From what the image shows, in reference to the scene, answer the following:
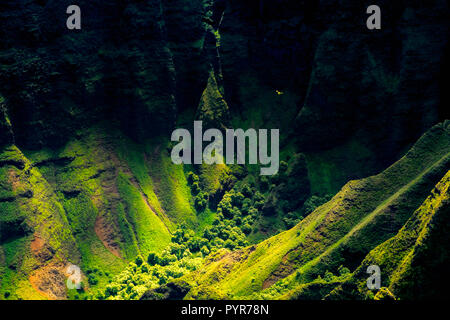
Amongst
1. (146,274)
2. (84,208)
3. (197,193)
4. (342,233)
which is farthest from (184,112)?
(342,233)

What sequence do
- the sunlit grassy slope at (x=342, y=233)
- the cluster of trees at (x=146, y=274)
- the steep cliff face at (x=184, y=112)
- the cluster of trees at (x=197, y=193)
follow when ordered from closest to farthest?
the sunlit grassy slope at (x=342, y=233)
the cluster of trees at (x=146, y=274)
the steep cliff face at (x=184, y=112)
the cluster of trees at (x=197, y=193)

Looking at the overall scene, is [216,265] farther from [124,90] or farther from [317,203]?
[124,90]

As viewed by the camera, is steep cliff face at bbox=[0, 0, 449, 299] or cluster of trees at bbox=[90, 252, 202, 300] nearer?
cluster of trees at bbox=[90, 252, 202, 300]

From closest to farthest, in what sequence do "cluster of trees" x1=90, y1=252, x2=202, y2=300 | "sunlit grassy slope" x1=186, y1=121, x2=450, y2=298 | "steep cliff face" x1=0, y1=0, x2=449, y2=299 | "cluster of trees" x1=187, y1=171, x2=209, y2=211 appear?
"sunlit grassy slope" x1=186, y1=121, x2=450, y2=298 < "cluster of trees" x1=90, y1=252, x2=202, y2=300 < "steep cliff face" x1=0, y1=0, x2=449, y2=299 < "cluster of trees" x1=187, y1=171, x2=209, y2=211

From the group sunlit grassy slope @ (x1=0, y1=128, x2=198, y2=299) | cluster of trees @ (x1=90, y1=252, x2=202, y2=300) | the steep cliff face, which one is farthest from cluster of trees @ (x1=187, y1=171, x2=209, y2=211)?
cluster of trees @ (x1=90, y1=252, x2=202, y2=300)

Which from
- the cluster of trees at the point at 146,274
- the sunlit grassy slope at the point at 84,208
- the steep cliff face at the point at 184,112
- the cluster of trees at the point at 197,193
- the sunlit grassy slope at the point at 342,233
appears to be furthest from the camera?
the cluster of trees at the point at 197,193

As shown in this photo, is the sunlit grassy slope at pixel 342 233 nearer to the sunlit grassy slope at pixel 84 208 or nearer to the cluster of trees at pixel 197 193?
the sunlit grassy slope at pixel 84 208

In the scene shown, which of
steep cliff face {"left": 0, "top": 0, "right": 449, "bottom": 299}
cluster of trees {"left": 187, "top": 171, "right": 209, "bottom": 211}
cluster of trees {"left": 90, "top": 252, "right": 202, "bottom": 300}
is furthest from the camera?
cluster of trees {"left": 187, "top": 171, "right": 209, "bottom": 211}

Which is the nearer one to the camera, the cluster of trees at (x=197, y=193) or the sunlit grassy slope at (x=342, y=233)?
the sunlit grassy slope at (x=342, y=233)

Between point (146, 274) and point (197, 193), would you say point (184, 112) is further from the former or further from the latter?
point (146, 274)

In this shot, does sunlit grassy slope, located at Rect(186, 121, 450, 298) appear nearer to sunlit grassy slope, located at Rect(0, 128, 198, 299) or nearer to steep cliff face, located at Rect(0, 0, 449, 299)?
steep cliff face, located at Rect(0, 0, 449, 299)

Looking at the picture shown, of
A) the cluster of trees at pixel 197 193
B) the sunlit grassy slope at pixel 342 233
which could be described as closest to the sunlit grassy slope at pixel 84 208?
the cluster of trees at pixel 197 193

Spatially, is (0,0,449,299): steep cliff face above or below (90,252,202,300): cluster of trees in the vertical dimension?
above

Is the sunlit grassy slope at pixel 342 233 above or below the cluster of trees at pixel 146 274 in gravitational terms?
above
